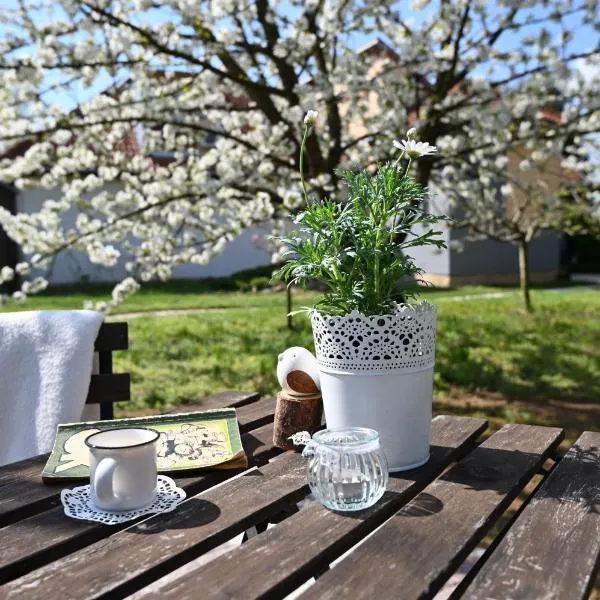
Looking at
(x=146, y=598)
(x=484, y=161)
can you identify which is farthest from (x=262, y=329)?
(x=146, y=598)

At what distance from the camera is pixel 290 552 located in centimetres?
105

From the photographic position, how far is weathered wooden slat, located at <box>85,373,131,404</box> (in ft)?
6.95

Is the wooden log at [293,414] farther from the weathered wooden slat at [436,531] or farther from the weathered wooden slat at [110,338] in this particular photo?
the weathered wooden slat at [110,338]

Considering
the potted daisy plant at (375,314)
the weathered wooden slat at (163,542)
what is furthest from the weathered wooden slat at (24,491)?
the potted daisy plant at (375,314)

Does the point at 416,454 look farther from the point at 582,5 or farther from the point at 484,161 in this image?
the point at 484,161

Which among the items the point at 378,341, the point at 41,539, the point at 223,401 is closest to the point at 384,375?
the point at 378,341

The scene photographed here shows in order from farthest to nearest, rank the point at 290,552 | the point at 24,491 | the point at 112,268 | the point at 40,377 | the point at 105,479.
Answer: the point at 112,268, the point at 40,377, the point at 24,491, the point at 105,479, the point at 290,552

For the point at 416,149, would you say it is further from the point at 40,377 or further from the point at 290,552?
the point at 40,377

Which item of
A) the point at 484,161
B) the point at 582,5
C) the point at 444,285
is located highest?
the point at 582,5

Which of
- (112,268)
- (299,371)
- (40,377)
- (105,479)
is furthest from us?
(112,268)

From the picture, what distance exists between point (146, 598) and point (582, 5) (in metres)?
4.84

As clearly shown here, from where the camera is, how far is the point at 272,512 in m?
1.22

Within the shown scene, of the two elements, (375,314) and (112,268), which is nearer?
(375,314)

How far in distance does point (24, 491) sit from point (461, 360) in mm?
4750
